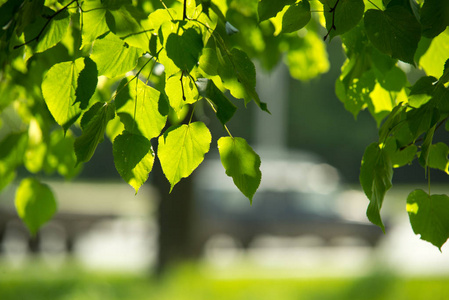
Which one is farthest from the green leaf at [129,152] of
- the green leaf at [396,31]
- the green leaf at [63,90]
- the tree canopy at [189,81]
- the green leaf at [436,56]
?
the green leaf at [436,56]

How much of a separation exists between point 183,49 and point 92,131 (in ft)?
0.79

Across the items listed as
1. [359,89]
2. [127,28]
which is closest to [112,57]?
[127,28]

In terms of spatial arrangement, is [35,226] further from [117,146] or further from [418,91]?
[418,91]

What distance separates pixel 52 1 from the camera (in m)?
1.50

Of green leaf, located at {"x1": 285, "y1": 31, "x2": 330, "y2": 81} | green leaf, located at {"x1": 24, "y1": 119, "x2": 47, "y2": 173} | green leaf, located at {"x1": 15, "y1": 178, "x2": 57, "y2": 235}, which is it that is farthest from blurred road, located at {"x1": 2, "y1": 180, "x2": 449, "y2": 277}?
green leaf, located at {"x1": 15, "y1": 178, "x2": 57, "y2": 235}

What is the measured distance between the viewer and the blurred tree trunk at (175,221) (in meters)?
5.71

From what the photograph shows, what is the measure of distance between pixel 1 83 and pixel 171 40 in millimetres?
1257

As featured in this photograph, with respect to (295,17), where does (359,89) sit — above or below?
below

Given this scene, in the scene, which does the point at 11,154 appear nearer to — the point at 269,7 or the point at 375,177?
the point at 269,7

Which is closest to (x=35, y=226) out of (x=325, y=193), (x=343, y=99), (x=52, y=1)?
(x=52, y=1)

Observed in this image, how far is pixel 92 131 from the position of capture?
1068 millimetres

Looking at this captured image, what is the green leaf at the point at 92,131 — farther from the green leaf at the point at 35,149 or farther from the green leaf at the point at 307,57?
the green leaf at the point at 307,57

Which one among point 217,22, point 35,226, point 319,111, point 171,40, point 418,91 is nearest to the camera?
point 171,40

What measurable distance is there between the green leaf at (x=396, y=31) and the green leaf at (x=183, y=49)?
1.15ft
